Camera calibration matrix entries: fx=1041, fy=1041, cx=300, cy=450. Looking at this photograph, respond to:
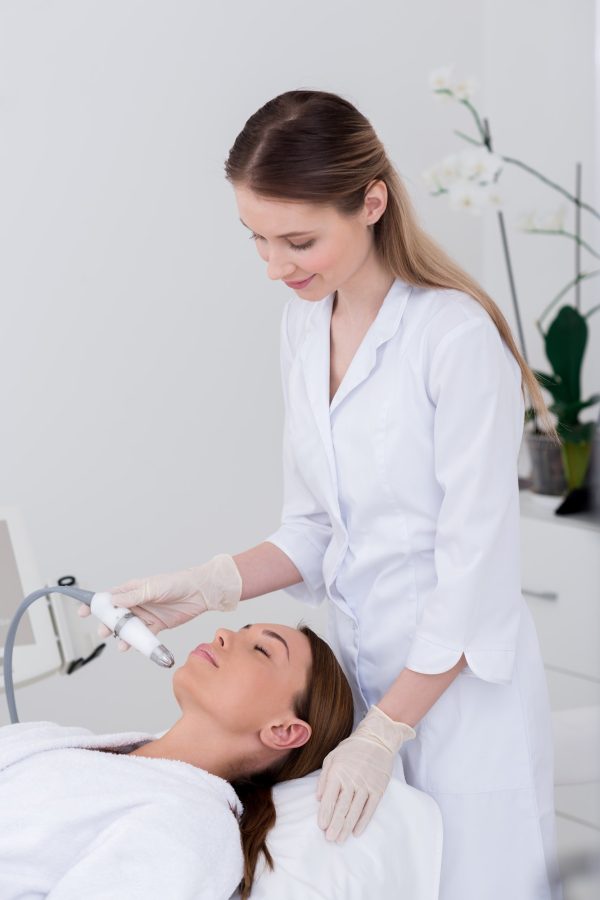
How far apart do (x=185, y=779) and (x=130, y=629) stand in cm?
23

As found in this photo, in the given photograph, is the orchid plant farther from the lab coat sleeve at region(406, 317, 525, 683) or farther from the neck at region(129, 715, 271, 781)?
the neck at region(129, 715, 271, 781)

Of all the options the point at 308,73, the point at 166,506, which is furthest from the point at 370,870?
the point at 308,73

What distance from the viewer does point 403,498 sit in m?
1.32

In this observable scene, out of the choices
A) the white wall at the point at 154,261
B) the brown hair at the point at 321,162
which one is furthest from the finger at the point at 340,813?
the white wall at the point at 154,261

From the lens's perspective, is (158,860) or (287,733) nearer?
(158,860)

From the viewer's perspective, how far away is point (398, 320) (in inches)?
52.5

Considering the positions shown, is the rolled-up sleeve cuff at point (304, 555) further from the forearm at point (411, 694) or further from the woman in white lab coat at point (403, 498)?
the forearm at point (411, 694)

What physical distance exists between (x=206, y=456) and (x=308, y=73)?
902mm

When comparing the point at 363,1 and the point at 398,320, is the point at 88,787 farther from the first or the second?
the point at 363,1

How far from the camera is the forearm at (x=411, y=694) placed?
128 centimetres

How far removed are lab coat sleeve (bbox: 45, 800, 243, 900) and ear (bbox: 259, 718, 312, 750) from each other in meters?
0.16

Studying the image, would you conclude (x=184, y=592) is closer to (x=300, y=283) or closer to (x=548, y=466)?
(x=300, y=283)

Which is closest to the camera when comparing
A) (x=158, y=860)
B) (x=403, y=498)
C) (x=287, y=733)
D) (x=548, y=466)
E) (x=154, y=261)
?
(x=158, y=860)

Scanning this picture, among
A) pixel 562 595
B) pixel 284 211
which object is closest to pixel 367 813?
pixel 284 211
